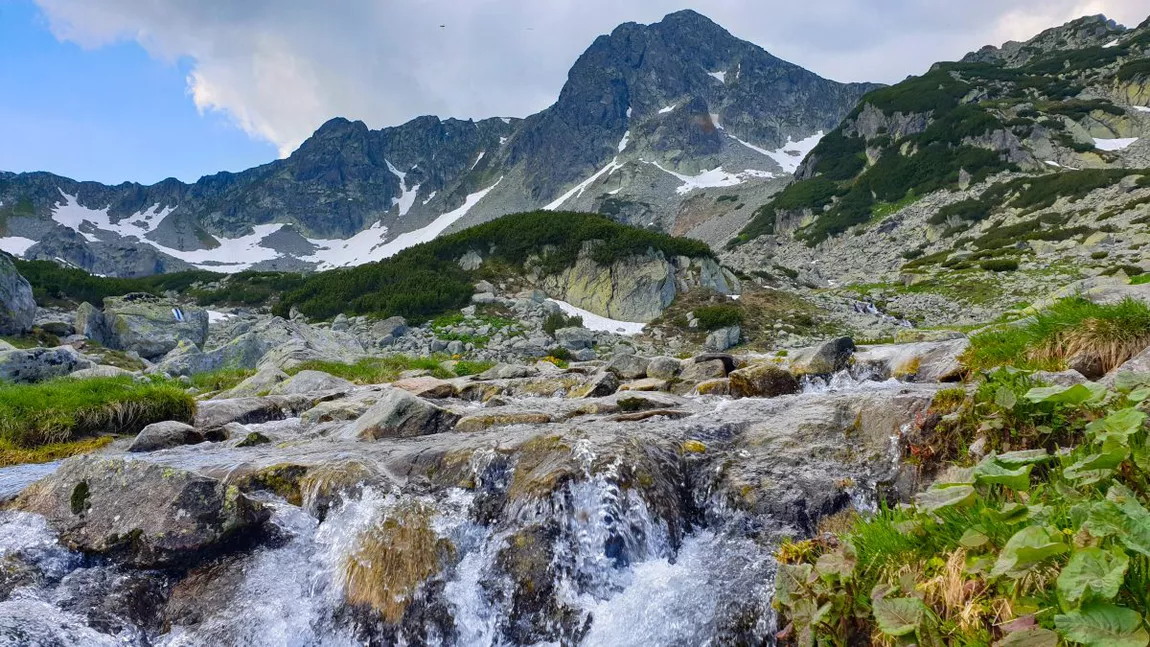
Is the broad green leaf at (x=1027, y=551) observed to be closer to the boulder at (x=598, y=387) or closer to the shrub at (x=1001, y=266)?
the boulder at (x=598, y=387)

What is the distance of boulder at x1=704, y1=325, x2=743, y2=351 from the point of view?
26.7m

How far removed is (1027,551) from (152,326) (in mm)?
36517

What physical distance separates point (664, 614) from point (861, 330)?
2716 centimetres

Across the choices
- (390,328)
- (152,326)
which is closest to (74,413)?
(390,328)

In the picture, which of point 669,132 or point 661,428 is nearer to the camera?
point 661,428

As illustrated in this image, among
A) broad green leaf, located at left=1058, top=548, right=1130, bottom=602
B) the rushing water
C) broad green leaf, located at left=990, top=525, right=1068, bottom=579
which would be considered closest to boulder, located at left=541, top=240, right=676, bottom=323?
the rushing water

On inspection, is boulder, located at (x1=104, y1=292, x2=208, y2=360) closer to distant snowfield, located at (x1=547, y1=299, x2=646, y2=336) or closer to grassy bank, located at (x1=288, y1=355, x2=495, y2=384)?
grassy bank, located at (x1=288, y1=355, x2=495, y2=384)

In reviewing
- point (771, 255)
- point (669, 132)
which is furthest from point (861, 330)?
point (669, 132)

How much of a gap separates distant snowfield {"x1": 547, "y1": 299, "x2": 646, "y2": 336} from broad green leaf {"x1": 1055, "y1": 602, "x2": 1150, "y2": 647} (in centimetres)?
2872

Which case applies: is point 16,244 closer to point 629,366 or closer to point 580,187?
point 580,187

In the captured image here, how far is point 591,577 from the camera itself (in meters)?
4.82

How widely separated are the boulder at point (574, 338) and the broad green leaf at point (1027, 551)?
75.7 ft

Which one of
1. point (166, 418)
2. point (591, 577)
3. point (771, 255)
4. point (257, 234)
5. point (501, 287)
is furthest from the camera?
point (257, 234)

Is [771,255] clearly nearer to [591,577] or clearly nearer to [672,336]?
[672,336]
